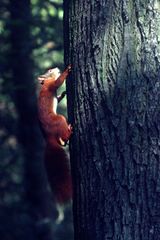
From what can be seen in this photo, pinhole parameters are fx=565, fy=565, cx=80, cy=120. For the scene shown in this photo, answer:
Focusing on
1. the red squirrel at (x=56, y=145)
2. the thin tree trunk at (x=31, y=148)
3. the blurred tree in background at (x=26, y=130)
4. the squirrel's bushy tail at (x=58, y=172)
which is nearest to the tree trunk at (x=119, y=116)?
the red squirrel at (x=56, y=145)

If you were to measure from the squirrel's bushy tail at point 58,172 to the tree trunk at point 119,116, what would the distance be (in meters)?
0.50

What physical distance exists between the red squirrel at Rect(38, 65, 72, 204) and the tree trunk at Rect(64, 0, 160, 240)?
28cm

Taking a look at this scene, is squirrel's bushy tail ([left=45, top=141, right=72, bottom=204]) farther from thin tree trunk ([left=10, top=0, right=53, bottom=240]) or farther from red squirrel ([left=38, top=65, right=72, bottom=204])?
thin tree trunk ([left=10, top=0, right=53, bottom=240])

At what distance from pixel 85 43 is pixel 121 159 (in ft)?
2.35

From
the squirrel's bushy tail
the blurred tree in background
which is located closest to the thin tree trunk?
the blurred tree in background

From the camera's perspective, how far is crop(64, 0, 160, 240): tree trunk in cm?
314

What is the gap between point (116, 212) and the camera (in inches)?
126

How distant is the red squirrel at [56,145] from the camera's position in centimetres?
386

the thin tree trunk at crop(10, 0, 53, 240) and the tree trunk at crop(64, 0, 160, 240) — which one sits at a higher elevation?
the tree trunk at crop(64, 0, 160, 240)

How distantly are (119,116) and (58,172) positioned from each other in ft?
3.25

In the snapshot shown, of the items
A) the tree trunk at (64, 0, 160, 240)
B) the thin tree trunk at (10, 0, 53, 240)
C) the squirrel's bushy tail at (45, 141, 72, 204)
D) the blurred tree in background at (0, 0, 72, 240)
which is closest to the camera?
the tree trunk at (64, 0, 160, 240)

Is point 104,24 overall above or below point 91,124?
above

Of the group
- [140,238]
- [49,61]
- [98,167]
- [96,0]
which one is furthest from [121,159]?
[49,61]

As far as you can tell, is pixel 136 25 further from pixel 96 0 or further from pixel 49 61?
pixel 49 61
